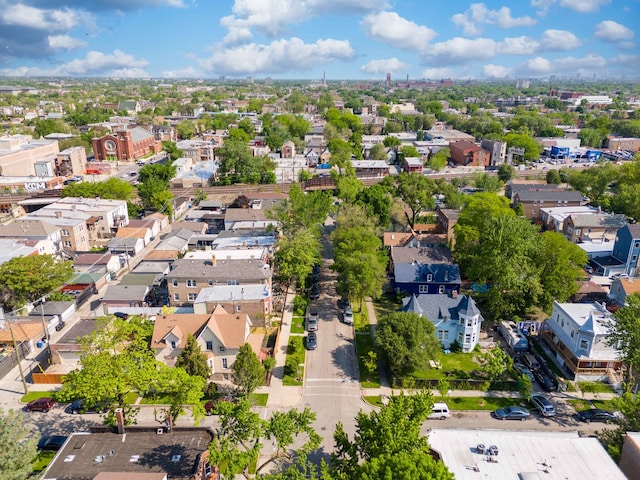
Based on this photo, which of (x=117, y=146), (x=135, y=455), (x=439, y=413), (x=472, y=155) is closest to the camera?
(x=135, y=455)

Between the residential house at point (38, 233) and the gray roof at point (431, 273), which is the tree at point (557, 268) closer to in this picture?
the gray roof at point (431, 273)

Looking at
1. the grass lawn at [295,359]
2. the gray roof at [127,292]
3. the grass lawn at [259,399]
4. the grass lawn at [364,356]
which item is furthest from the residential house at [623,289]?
the gray roof at [127,292]

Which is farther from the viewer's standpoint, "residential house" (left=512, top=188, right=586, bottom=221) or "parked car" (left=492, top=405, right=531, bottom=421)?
"residential house" (left=512, top=188, right=586, bottom=221)

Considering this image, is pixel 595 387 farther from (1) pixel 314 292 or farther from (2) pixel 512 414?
(1) pixel 314 292

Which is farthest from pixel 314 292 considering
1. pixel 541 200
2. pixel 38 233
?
pixel 541 200

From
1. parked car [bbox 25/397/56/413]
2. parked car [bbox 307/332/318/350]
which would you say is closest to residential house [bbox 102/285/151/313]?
parked car [bbox 25/397/56/413]

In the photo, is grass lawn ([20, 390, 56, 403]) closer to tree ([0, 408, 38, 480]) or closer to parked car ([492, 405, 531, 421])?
tree ([0, 408, 38, 480])

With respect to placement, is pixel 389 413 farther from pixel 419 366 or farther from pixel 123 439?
pixel 123 439
